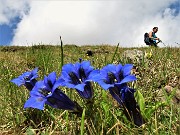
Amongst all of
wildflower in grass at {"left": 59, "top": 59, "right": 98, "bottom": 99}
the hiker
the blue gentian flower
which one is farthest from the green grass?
the hiker

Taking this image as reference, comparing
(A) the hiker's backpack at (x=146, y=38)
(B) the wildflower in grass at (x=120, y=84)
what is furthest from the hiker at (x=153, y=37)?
(B) the wildflower in grass at (x=120, y=84)

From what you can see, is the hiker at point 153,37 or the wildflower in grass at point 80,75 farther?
the hiker at point 153,37

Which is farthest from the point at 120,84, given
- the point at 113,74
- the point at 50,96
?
the point at 50,96

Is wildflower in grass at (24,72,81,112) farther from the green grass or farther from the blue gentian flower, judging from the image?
the blue gentian flower

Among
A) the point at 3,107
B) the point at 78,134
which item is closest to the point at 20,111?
the point at 3,107

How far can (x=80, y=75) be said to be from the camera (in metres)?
2.35

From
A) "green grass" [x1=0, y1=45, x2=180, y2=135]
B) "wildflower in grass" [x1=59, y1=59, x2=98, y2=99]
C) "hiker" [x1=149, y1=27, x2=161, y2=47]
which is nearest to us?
"wildflower in grass" [x1=59, y1=59, x2=98, y2=99]

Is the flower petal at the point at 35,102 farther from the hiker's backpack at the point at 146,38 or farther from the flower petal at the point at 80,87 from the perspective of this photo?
the hiker's backpack at the point at 146,38

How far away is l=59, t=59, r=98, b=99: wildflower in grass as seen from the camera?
2.30 m

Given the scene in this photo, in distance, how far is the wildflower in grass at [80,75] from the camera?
90.5 inches

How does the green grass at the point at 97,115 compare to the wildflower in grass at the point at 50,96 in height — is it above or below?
below

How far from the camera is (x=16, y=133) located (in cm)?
315

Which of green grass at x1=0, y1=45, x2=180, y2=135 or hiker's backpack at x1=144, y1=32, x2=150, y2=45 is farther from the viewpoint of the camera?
hiker's backpack at x1=144, y1=32, x2=150, y2=45

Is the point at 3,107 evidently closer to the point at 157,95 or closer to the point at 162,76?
the point at 157,95
